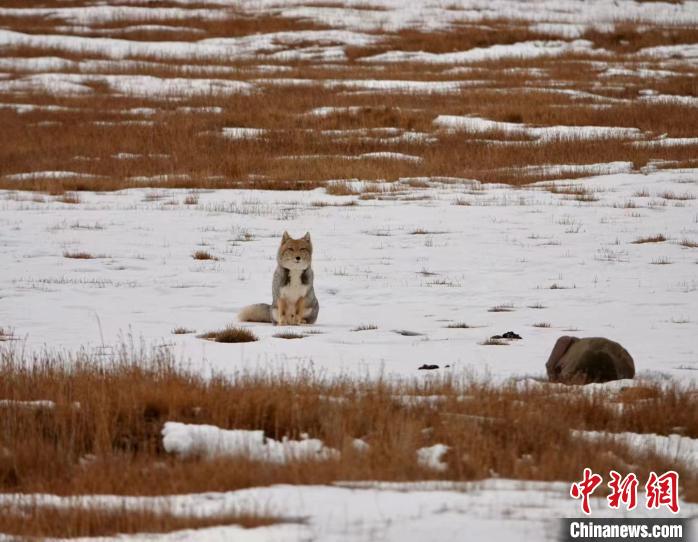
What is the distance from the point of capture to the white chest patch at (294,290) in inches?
462

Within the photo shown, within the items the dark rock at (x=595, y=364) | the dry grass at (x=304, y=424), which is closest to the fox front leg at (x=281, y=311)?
the dry grass at (x=304, y=424)

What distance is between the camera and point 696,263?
1522 cm

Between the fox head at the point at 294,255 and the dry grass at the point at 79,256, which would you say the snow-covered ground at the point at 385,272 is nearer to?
the dry grass at the point at 79,256

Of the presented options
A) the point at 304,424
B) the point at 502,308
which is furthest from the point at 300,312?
the point at 304,424

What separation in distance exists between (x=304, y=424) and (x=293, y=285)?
15.2ft

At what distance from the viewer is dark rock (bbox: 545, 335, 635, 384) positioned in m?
8.85

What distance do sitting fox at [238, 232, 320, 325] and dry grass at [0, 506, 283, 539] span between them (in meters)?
6.20

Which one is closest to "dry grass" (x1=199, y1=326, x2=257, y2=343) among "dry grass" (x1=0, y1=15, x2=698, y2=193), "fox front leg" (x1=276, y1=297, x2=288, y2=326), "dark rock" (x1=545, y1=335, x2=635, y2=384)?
"fox front leg" (x1=276, y1=297, x2=288, y2=326)

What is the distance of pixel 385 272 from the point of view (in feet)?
50.5

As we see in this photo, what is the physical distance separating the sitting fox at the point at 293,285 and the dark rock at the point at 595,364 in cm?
351

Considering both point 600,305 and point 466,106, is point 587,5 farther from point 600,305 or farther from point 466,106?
point 600,305

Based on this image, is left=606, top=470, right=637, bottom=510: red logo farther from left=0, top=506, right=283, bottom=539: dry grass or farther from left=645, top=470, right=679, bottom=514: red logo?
left=0, top=506, right=283, bottom=539: dry grass

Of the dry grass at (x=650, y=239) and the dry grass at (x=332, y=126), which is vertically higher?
the dry grass at (x=332, y=126)

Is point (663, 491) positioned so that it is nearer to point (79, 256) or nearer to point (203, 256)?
point (203, 256)
